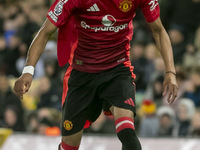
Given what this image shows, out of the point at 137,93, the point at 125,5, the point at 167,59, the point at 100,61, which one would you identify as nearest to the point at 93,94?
the point at 100,61

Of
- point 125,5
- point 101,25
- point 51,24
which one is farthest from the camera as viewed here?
point 101,25

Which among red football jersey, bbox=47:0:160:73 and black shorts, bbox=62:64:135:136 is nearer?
red football jersey, bbox=47:0:160:73

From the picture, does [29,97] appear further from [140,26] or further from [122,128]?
[122,128]

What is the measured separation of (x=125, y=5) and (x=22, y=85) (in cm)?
132

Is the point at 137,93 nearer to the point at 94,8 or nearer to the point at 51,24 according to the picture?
the point at 94,8

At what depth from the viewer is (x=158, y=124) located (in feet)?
31.9

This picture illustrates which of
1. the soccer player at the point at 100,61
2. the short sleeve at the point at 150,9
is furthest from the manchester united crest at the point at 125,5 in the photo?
the short sleeve at the point at 150,9

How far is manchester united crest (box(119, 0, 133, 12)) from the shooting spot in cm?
588

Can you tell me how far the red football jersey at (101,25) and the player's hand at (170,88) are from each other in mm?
606

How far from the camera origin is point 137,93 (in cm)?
1088

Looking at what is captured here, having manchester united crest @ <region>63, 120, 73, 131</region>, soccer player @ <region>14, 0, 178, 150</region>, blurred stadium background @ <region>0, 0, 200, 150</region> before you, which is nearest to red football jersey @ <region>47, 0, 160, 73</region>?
soccer player @ <region>14, 0, 178, 150</region>

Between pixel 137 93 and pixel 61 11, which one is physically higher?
pixel 61 11

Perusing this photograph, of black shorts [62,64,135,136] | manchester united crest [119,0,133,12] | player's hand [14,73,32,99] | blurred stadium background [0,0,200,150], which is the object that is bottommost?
blurred stadium background [0,0,200,150]

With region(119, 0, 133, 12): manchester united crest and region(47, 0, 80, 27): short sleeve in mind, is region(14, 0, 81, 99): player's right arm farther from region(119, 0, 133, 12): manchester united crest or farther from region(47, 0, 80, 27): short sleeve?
region(119, 0, 133, 12): manchester united crest
